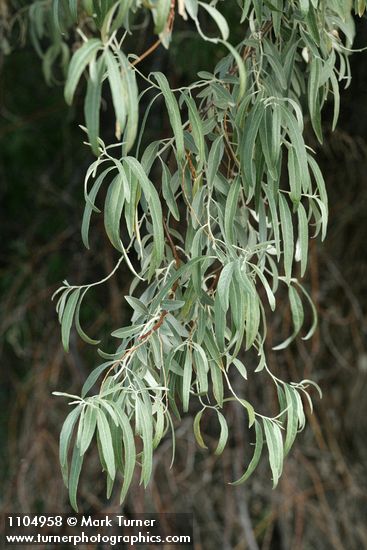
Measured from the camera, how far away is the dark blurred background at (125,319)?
225cm

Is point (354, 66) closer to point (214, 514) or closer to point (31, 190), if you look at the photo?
point (31, 190)

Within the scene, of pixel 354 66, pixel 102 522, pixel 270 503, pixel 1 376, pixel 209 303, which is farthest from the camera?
pixel 1 376

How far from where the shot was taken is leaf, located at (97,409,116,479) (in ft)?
2.80

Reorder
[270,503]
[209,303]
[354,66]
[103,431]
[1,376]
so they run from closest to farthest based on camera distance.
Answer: [103,431]
[209,303]
[354,66]
[270,503]
[1,376]

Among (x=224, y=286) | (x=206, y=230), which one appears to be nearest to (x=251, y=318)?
(x=224, y=286)

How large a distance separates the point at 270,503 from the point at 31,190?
1243 millimetres

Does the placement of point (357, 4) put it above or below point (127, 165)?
above

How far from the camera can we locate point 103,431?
A: 2.80 ft

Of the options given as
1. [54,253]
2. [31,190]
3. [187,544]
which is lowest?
[187,544]

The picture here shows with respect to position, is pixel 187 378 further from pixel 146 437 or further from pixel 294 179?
pixel 294 179

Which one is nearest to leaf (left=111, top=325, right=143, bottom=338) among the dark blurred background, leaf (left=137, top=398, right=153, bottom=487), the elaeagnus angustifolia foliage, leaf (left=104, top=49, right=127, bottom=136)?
the elaeagnus angustifolia foliage

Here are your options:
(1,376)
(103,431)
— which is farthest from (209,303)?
(1,376)

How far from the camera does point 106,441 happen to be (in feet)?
2.81

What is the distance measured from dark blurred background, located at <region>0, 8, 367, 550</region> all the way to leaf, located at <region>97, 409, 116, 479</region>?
4.35 feet
